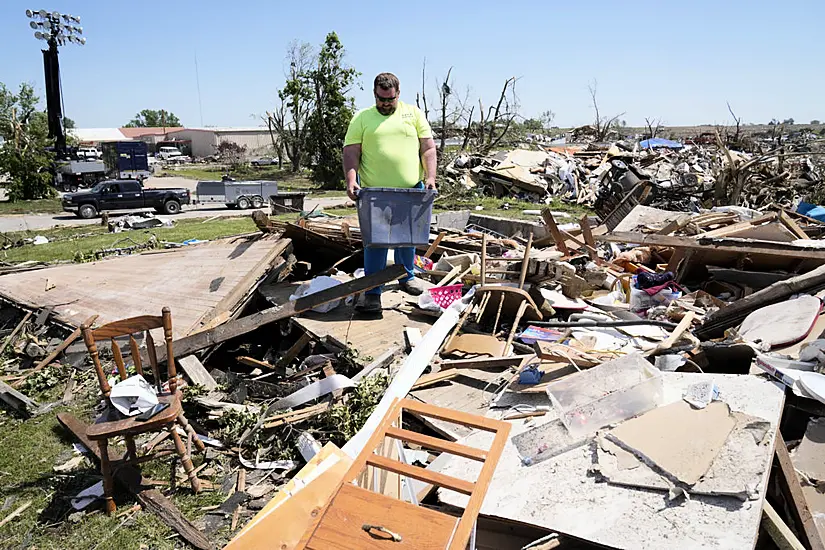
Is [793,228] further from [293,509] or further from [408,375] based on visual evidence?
[293,509]

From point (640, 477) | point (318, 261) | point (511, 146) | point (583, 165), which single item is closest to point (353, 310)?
point (318, 261)

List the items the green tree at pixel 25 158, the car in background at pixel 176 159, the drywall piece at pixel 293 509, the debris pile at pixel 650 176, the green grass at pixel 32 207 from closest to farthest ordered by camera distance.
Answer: the drywall piece at pixel 293 509 → the debris pile at pixel 650 176 → the green grass at pixel 32 207 → the green tree at pixel 25 158 → the car in background at pixel 176 159

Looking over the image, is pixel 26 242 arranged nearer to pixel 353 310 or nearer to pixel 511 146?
pixel 353 310

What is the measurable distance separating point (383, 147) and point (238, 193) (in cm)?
1645

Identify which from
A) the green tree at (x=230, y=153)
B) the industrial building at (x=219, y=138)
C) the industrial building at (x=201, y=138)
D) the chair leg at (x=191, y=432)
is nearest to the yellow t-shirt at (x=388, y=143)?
the chair leg at (x=191, y=432)

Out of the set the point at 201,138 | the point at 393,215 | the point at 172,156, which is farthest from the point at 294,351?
the point at 201,138

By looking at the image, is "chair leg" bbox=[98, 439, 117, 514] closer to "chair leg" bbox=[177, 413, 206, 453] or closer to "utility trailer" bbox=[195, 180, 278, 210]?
"chair leg" bbox=[177, 413, 206, 453]

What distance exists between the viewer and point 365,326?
509 centimetres

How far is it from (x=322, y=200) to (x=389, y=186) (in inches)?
655

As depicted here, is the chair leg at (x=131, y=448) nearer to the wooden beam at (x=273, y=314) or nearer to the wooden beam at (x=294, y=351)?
the wooden beam at (x=273, y=314)

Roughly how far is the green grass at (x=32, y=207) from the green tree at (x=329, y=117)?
36.2 ft

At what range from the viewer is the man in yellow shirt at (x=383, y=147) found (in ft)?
16.9

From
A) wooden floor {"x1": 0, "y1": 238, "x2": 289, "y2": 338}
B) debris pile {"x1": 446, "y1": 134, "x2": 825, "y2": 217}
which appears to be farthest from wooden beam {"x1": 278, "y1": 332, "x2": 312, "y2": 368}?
debris pile {"x1": 446, "y1": 134, "x2": 825, "y2": 217}

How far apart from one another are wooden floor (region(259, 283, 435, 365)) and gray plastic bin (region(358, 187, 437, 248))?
68 cm
